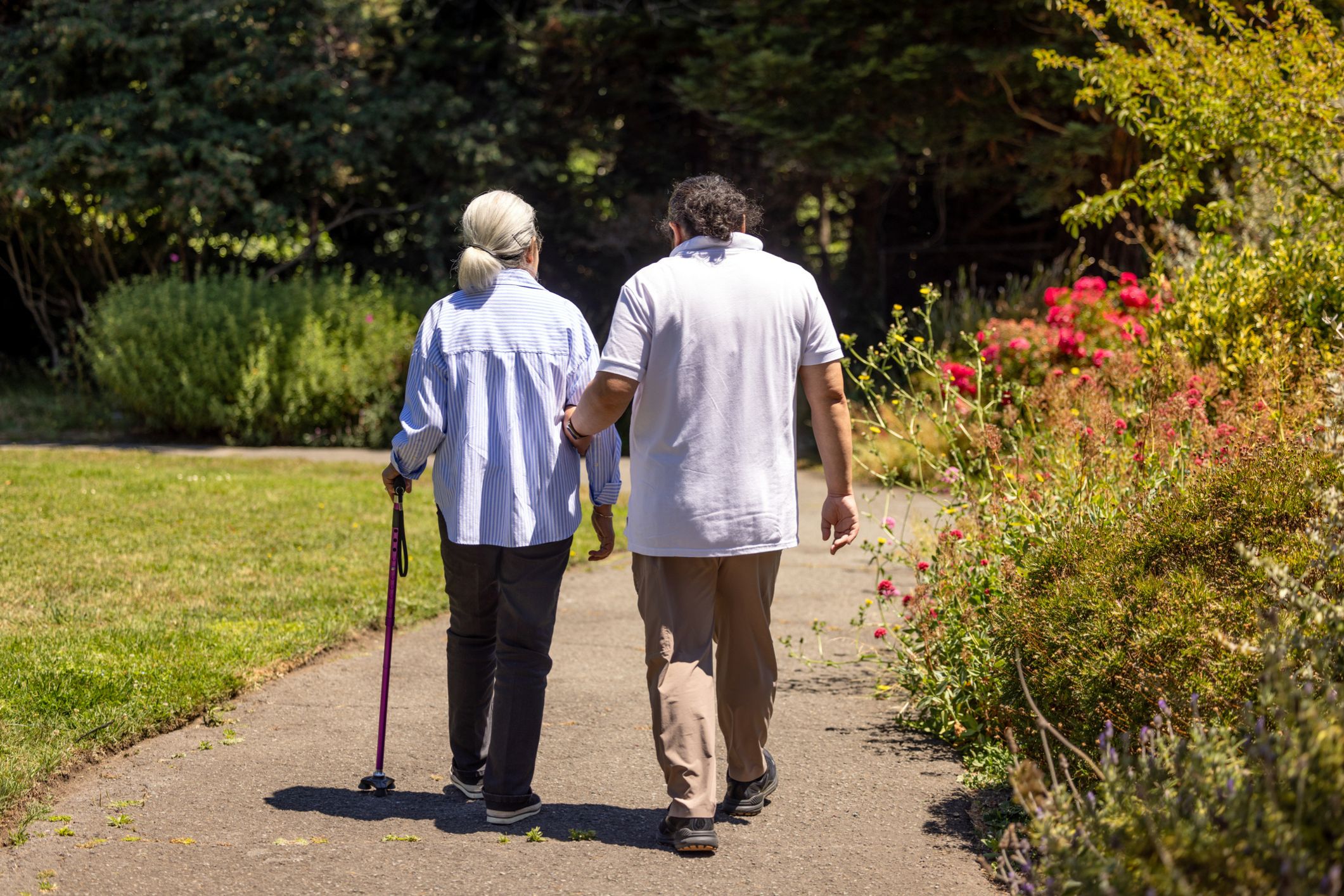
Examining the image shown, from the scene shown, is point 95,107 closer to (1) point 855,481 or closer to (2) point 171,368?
(2) point 171,368

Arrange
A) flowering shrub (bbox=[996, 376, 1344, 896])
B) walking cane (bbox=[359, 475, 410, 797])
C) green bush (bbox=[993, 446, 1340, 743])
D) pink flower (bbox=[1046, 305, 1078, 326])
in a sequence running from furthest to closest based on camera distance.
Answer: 1. pink flower (bbox=[1046, 305, 1078, 326])
2. walking cane (bbox=[359, 475, 410, 797])
3. green bush (bbox=[993, 446, 1340, 743])
4. flowering shrub (bbox=[996, 376, 1344, 896])

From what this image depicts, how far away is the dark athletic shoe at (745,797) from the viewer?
3.92 metres

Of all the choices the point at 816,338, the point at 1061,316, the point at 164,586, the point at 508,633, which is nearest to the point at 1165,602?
the point at 816,338

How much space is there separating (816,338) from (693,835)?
4.76 feet

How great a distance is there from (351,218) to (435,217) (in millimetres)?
1705

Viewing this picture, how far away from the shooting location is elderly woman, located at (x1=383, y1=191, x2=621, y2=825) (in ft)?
12.2

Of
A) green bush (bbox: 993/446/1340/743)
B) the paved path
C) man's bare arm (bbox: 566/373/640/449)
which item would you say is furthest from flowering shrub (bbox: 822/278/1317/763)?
man's bare arm (bbox: 566/373/640/449)

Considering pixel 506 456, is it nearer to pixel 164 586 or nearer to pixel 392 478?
pixel 392 478

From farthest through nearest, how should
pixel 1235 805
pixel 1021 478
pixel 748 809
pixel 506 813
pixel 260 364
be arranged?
pixel 260 364 → pixel 1021 478 → pixel 748 809 → pixel 506 813 → pixel 1235 805

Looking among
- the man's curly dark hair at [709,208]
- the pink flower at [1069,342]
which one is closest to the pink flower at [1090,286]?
the pink flower at [1069,342]

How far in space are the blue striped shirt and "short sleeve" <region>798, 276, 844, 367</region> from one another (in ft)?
2.14

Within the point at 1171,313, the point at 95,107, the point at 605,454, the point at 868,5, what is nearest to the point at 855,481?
the point at 1171,313

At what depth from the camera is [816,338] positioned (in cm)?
367

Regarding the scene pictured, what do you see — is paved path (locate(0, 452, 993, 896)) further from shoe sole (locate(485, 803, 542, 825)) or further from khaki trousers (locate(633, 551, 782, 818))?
khaki trousers (locate(633, 551, 782, 818))
